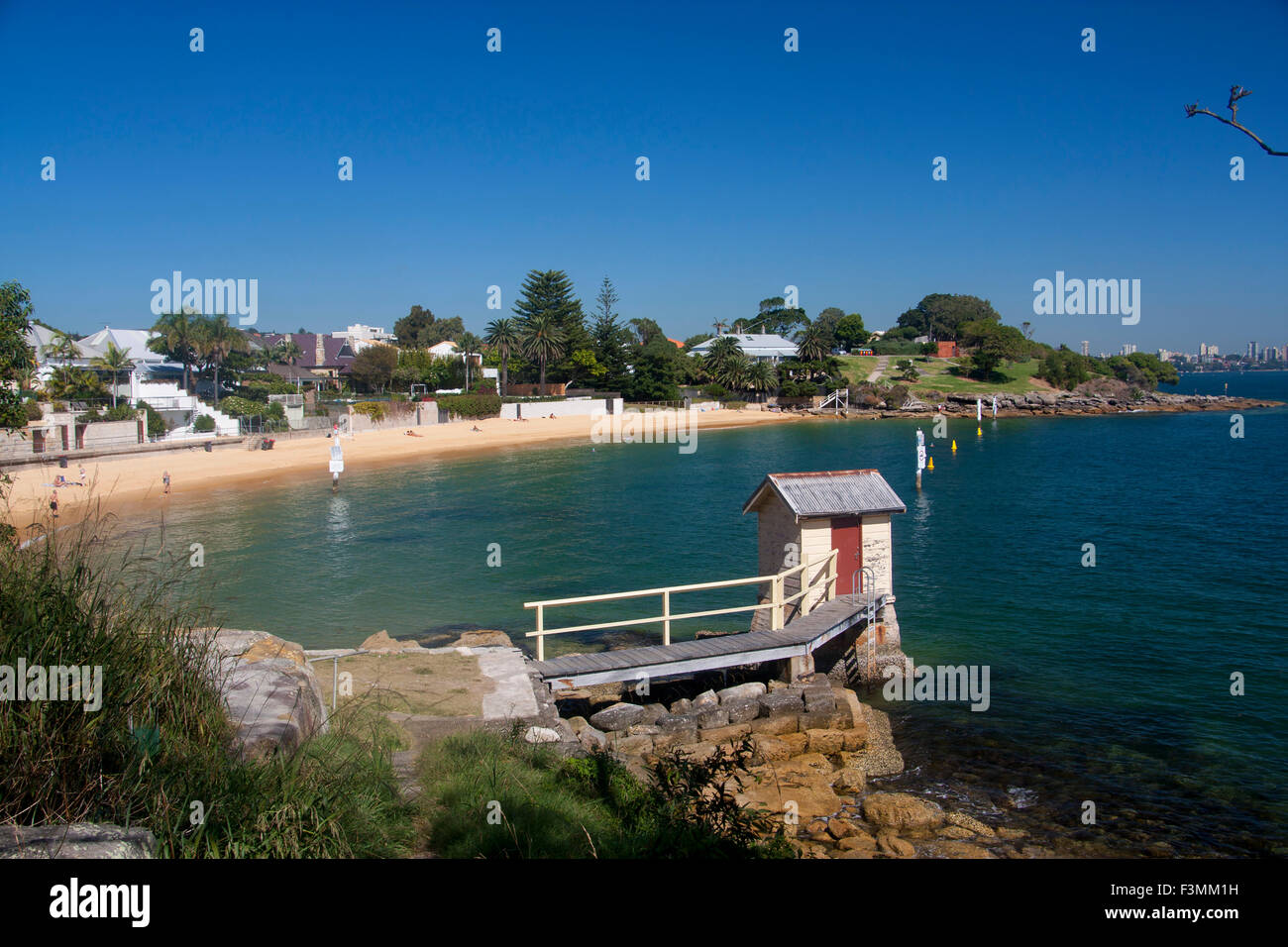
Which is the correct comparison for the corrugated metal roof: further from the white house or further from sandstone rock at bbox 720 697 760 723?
the white house

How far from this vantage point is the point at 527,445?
78312 mm

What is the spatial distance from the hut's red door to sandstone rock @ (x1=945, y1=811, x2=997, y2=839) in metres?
6.57

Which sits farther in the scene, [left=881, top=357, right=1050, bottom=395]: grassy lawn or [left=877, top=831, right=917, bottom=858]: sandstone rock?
[left=881, top=357, right=1050, bottom=395]: grassy lawn

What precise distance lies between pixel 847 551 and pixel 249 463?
4857 cm

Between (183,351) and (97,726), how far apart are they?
8198 centimetres

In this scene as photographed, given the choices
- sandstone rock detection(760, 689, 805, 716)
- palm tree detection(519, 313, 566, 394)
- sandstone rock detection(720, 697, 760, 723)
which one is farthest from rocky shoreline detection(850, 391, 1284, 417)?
sandstone rock detection(720, 697, 760, 723)

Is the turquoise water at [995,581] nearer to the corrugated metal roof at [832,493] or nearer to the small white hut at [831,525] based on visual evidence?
the small white hut at [831,525]

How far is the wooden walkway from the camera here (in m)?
14.5

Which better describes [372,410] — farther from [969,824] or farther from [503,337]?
[969,824]

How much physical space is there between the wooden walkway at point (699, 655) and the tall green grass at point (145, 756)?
7.75m

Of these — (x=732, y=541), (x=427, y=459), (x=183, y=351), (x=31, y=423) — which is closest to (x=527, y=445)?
(x=427, y=459)

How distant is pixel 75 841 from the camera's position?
412 cm

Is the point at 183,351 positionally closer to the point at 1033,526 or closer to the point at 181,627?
the point at 1033,526

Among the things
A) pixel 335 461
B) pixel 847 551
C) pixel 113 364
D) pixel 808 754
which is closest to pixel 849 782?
pixel 808 754
